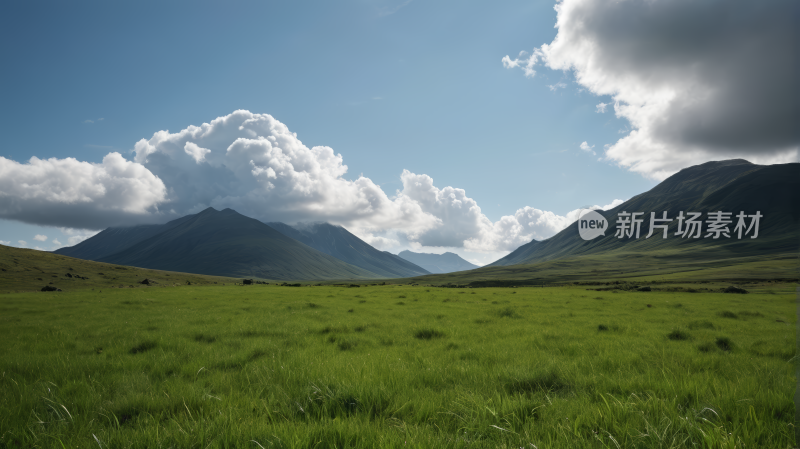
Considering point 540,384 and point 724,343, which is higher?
point 540,384

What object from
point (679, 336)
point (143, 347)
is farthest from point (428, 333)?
point (143, 347)

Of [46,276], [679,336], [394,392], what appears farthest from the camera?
[46,276]

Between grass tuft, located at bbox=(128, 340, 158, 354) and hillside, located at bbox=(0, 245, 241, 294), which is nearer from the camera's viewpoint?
grass tuft, located at bbox=(128, 340, 158, 354)

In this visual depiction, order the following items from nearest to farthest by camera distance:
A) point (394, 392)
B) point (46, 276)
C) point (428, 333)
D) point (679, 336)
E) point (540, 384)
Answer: point (394, 392) → point (540, 384) → point (679, 336) → point (428, 333) → point (46, 276)

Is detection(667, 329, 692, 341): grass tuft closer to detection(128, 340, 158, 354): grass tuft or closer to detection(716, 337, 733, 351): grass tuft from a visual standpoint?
detection(716, 337, 733, 351): grass tuft

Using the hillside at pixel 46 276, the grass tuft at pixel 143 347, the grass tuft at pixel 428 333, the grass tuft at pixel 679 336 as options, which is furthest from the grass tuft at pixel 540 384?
the hillside at pixel 46 276

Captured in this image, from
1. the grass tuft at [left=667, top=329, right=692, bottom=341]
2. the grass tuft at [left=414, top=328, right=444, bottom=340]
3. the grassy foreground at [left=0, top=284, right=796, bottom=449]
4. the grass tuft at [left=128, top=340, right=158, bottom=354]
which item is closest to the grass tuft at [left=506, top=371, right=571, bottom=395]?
the grassy foreground at [left=0, top=284, right=796, bottom=449]

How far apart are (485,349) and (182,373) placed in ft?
23.2

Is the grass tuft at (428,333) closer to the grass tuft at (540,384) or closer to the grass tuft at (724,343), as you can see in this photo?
the grass tuft at (540,384)

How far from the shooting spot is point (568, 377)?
19.3 feet

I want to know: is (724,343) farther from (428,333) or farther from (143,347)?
(143,347)

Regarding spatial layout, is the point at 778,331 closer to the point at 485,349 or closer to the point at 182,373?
the point at 485,349

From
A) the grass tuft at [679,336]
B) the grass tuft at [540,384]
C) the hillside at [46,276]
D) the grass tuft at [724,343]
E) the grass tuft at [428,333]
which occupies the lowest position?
the hillside at [46,276]

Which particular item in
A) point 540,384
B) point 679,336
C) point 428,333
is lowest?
point 428,333
